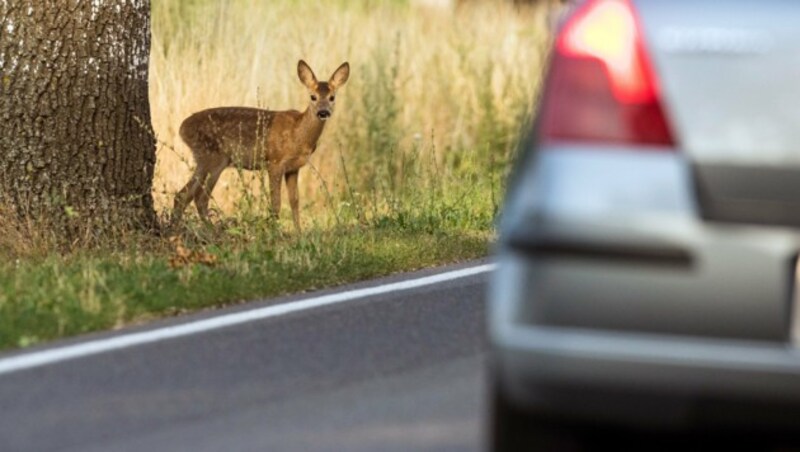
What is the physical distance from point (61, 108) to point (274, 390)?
14.0 feet

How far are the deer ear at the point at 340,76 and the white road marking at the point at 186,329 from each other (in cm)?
466

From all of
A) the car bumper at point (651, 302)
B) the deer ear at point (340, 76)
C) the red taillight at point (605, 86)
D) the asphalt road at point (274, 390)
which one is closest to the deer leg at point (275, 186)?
the deer ear at point (340, 76)

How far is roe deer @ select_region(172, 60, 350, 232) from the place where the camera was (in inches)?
543

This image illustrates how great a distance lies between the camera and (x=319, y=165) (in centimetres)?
1595

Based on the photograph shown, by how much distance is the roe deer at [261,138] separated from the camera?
13805mm

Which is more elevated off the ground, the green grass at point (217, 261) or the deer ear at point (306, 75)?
the deer ear at point (306, 75)

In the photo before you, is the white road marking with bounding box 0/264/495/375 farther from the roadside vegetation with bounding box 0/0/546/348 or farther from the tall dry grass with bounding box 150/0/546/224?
the tall dry grass with bounding box 150/0/546/224

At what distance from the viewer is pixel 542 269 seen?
4.77 m

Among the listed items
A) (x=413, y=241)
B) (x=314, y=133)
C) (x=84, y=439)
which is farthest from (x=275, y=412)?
(x=314, y=133)

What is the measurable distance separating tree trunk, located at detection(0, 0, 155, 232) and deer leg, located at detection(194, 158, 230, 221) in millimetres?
1189

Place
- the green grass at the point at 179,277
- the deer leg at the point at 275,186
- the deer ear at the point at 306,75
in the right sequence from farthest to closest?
the deer ear at the point at 306,75, the deer leg at the point at 275,186, the green grass at the point at 179,277

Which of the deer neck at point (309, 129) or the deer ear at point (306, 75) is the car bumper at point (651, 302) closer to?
the deer neck at point (309, 129)

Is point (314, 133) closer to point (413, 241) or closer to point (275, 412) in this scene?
point (413, 241)

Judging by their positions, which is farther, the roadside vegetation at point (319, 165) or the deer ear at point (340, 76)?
the deer ear at point (340, 76)
